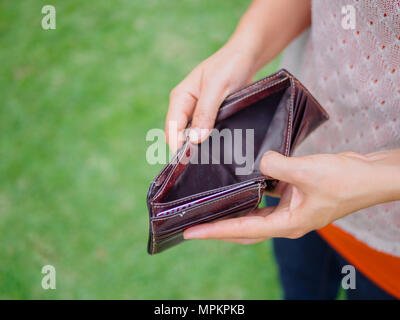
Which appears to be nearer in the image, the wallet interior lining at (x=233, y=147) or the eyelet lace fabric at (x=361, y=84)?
the eyelet lace fabric at (x=361, y=84)

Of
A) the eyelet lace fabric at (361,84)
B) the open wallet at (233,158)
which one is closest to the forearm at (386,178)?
the eyelet lace fabric at (361,84)

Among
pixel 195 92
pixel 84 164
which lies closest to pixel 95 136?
pixel 84 164

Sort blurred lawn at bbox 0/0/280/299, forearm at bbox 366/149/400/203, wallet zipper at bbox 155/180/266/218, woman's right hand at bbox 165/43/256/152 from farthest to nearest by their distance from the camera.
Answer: blurred lawn at bbox 0/0/280/299 → woman's right hand at bbox 165/43/256/152 → wallet zipper at bbox 155/180/266/218 → forearm at bbox 366/149/400/203

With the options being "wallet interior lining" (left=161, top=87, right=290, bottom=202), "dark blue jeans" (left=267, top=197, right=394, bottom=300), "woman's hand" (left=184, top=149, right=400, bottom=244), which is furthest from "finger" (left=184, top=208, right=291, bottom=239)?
"dark blue jeans" (left=267, top=197, right=394, bottom=300)

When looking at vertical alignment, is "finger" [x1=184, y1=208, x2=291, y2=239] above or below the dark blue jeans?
above

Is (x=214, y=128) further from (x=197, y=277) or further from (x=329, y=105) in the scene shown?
(x=197, y=277)

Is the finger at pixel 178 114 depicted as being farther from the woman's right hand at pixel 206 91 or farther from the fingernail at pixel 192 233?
the fingernail at pixel 192 233

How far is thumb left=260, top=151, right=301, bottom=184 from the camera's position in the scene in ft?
2.27

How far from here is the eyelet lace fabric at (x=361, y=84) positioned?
665 mm

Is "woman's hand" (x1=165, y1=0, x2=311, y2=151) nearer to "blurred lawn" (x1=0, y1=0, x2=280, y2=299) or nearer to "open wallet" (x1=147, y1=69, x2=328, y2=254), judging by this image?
"open wallet" (x1=147, y1=69, x2=328, y2=254)

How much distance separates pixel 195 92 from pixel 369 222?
59cm

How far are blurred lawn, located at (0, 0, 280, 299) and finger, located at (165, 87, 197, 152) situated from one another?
125 centimetres

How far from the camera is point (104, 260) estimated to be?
2004 mm

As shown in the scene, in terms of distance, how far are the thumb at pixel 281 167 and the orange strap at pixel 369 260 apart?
1.21ft
